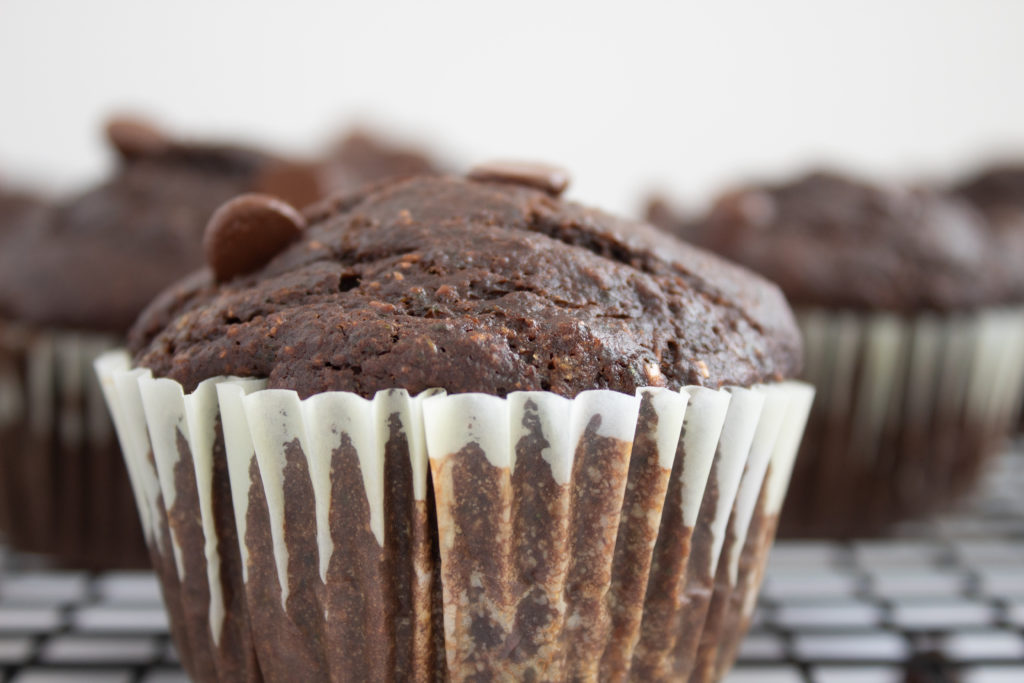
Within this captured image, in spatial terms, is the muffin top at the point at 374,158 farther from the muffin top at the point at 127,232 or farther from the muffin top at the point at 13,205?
the muffin top at the point at 13,205

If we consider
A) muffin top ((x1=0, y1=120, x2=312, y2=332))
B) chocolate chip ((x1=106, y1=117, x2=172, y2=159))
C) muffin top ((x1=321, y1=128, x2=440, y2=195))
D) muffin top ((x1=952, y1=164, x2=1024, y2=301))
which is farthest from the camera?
muffin top ((x1=321, y1=128, x2=440, y2=195))

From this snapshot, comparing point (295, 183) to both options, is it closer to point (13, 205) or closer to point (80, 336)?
point (80, 336)

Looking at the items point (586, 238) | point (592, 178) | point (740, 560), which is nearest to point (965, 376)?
point (740, 560)

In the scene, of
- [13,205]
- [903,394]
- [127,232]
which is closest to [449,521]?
[127,232]

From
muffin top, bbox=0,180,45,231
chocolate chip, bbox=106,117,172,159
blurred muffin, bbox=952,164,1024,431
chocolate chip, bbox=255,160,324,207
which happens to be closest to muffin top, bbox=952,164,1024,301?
blurred muffin, bbox=952,164,1024,431

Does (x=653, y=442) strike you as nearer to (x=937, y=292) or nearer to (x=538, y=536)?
(x=538, y=536)

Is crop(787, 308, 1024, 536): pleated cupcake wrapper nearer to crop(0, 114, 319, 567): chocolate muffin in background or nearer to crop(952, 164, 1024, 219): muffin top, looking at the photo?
crop(952, 164, 1024, 219): muffin top

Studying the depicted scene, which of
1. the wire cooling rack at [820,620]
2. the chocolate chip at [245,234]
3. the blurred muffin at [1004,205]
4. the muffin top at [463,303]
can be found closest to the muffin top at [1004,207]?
the blurred muffin at [1004,205]
